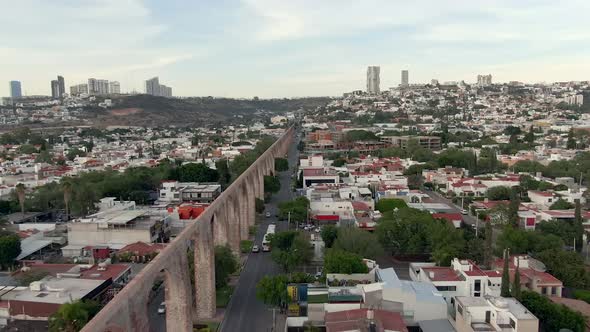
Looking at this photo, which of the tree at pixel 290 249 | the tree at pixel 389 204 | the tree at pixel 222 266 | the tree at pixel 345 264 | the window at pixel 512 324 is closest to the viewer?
the window at pixel 512 324

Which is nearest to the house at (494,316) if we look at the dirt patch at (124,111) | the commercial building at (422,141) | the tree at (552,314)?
the tree at (552,314)

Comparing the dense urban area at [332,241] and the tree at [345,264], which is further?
the tree at [345,264]

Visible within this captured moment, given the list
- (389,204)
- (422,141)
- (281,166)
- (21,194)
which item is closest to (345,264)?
(389,204)

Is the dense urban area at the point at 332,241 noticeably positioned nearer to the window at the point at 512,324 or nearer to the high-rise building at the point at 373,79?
the window at the point at 512,324

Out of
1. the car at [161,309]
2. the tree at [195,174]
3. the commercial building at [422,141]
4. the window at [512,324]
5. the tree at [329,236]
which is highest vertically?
the commercial building at [422,141]

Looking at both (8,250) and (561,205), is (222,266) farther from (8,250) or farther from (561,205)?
(561,205)

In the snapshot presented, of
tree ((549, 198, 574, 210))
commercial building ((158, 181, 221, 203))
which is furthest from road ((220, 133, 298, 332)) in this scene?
tree ((549, 198, 574, 210))

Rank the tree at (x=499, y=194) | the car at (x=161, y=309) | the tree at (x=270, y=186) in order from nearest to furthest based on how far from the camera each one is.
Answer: the car at (x=161, y=309) < the tree at (x=499, y=194) < the tree at (x=270, y=186)

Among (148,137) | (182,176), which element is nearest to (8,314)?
(182,176)

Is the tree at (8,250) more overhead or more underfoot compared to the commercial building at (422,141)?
more underfoot
